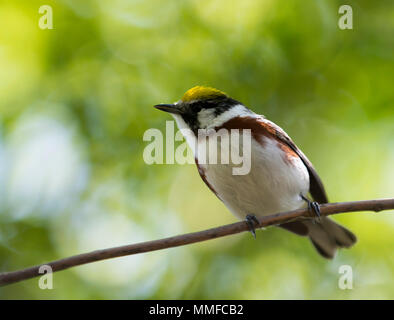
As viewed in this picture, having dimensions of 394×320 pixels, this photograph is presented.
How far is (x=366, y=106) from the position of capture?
555cm

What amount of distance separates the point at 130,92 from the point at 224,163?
262cm

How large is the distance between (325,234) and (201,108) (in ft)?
6.39

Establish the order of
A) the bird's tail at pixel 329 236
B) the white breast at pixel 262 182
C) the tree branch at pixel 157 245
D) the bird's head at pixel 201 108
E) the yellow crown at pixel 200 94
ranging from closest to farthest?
the tree branch at pixel 157 245 → the white breast at pixel 262 182 → the bird's head at pixel 201 108 → the yellow crown at pixel 200 94 → the bird's tail at pixel 329 236

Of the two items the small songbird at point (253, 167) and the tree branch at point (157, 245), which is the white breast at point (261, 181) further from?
the tree branch at point (157, 245)

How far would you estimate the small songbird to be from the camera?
13.2ft

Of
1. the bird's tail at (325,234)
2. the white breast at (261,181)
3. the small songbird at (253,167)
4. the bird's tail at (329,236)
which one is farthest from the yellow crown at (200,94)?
the bird's tail at (329,236)

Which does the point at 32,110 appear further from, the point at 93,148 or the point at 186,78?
the point at 186,78

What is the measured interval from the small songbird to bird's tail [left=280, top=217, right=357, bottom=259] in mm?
463

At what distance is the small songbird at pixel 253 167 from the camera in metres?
4.02

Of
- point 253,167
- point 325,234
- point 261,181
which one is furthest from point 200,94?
point 325,234

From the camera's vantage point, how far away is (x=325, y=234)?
16.3ft

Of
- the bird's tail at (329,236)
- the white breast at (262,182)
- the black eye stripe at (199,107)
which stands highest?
the black eye stripe at (199,107)

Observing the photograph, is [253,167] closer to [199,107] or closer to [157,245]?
[199,107]

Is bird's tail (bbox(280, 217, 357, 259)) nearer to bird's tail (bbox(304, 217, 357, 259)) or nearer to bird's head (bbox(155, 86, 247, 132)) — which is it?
bird's tail (bbox(304, 217, 357, 259))
